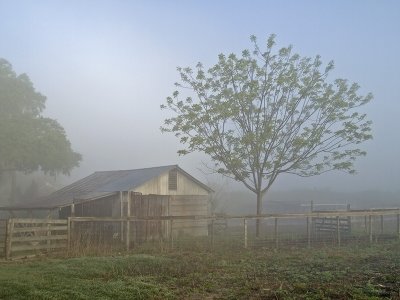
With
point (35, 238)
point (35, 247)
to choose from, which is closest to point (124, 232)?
point (35, 238)

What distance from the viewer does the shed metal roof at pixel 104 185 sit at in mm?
29094

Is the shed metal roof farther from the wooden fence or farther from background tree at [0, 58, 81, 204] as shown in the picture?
background tree at [0, 58, 81, 204]

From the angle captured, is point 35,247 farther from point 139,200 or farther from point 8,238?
point 139,200

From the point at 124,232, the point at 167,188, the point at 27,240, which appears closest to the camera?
the point at 27,240

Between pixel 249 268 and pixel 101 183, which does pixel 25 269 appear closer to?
pixel 249 268

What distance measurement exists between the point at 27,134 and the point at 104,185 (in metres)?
15.8

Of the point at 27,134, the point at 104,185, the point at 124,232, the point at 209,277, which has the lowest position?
the point at 124,232

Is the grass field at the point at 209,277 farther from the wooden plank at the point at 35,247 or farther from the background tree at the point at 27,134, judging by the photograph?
the background tree at the point at 27,134

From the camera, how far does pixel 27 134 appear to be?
43062 mm

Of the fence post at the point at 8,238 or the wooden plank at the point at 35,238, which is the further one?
the wooden plank at the point at 35,238

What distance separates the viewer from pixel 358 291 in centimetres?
989

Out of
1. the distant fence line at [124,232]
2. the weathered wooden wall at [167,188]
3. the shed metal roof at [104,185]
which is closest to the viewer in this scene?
the distant fence line at [124,232]

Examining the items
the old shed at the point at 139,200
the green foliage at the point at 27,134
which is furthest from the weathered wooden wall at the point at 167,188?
the green foliage at the point at 27,134

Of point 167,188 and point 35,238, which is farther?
point 167,188
